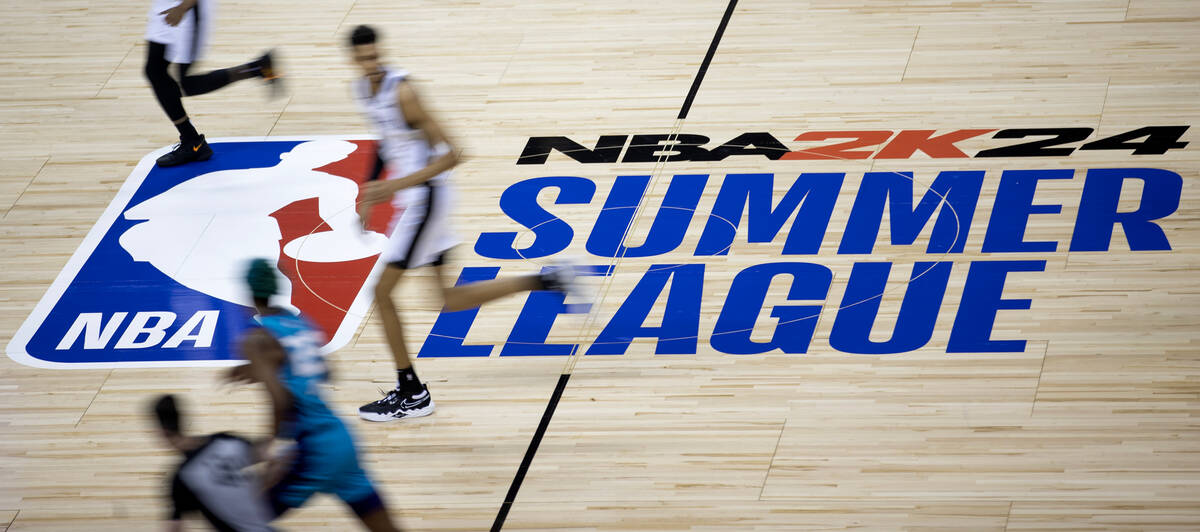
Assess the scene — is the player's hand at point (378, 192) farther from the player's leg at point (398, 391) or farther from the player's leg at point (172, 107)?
the player's leg at point (172, 107)

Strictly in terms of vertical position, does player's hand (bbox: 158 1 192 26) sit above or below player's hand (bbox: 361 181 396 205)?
below

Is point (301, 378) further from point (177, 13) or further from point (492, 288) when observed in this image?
point (177, 13)

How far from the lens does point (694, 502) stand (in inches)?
200

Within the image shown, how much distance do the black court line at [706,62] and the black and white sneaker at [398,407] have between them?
2.87m

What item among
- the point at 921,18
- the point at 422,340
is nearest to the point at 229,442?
the point at 422,340

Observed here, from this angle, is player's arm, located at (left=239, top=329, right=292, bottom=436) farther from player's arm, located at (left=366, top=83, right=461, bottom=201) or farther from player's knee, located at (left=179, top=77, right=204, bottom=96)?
player's knee, located at (left=179, top=77, right=204, bottom=96)

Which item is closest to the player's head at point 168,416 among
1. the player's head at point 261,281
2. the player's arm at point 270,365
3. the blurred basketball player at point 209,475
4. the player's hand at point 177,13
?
the blurred basketball player at point 209,475

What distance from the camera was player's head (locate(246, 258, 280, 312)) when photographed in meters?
4.17

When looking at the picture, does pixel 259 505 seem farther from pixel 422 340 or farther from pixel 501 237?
pixel 501 237

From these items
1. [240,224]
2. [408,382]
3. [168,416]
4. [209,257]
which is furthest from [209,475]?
[240,224]

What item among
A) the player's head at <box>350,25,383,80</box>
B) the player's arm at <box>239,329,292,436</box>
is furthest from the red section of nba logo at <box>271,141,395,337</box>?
the player's arm at <box>239,329,292,436</box>

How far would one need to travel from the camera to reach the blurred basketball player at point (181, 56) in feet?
24.5

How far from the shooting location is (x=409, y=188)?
520cm

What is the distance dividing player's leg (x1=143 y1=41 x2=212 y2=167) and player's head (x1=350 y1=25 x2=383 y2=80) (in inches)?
111
